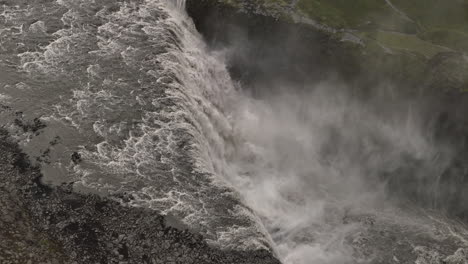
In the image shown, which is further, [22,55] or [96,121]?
[22,55]

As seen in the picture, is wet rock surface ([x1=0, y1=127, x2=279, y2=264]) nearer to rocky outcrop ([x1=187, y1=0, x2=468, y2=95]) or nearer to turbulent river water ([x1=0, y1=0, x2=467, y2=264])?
turbulent river water ([x1=0, y1=0, x2=467, y2=264])

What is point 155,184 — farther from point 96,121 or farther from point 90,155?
point 96,121

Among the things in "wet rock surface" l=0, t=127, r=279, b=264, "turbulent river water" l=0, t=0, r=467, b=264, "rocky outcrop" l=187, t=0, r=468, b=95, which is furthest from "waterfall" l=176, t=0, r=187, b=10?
"wet rock surface" l=0, t=127, r=279, b=264

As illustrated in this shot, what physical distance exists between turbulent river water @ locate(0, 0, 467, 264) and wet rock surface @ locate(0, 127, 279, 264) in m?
0.95

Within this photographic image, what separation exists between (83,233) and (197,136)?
1178cm

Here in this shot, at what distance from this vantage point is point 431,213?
127ft

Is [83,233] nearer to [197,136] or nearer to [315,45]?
[197,136]

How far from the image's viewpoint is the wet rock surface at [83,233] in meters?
25.6

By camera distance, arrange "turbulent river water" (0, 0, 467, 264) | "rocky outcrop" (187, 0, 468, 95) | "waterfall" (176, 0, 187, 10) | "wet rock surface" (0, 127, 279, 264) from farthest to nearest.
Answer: "waterfall" (176, 0, 187, 10) < "rocky outcrop" (187, 0, 468, 95) < "turbulent river water" (0, 0, 467, 264) < "wet rock surface" (0, 127, 279, 264)

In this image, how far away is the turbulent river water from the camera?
30.4m

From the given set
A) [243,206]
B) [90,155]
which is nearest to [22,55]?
[90,155]

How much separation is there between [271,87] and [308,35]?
21.5 ft

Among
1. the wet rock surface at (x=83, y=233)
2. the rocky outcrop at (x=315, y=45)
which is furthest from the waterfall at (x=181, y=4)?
the wet rock surface at (x=83, y=233)

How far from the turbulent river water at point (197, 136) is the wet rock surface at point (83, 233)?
0.95 meters
